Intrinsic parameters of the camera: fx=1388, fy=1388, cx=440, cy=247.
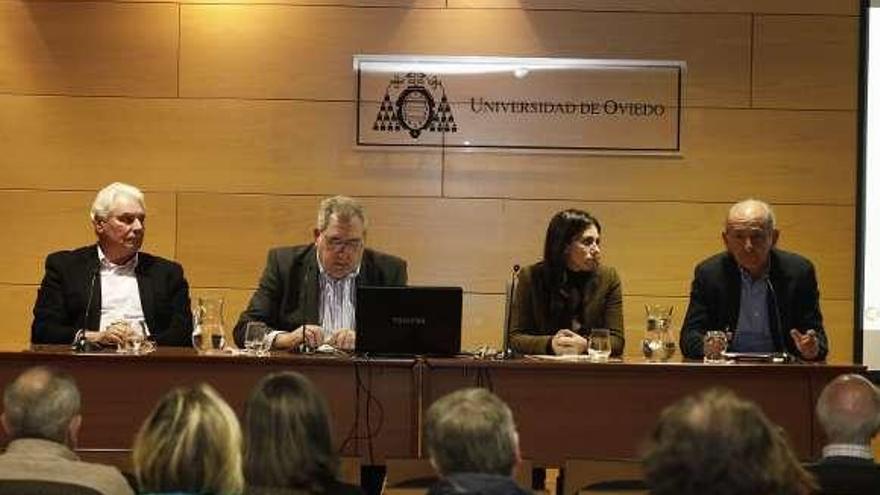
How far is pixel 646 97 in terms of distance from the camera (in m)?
7.66

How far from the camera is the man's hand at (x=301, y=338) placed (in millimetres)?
5816

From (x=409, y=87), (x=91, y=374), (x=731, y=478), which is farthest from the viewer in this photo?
(x=409, y=87)

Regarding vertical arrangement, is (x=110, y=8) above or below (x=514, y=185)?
above

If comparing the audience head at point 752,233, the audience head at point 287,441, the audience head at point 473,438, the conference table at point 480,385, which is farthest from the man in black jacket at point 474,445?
the audience head at point 752,233

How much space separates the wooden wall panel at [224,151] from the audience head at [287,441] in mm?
4329

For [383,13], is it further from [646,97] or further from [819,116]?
[819,116]

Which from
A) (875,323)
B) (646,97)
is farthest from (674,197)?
(875,323)

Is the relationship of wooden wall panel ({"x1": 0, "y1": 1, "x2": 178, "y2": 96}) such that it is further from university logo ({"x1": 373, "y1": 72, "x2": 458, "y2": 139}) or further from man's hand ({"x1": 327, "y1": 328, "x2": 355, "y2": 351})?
man's hand ({"x1": 327, "y1": 328, "x2": 355, "y2": 351})

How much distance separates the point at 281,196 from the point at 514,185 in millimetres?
1296

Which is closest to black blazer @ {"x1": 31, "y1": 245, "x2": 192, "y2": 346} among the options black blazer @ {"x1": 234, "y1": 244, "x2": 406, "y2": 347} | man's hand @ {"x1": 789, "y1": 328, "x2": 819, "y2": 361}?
black blazer @ {"x1": 234, "y1": 244, "x2": 406, "y2": 347}

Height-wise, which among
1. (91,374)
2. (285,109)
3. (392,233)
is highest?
(285,109)

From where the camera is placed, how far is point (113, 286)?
21.4 ft

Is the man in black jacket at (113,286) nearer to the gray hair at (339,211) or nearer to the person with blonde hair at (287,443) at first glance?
the gray hair at (339,211)

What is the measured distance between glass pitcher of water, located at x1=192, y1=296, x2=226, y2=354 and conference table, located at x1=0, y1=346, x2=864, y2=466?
0.15m
